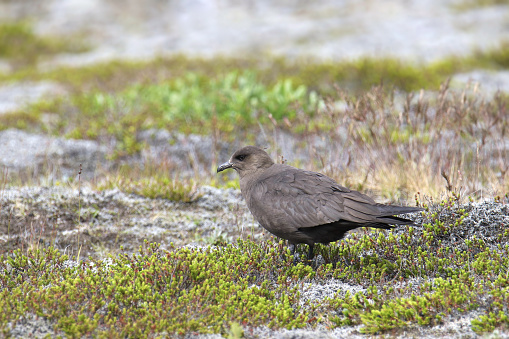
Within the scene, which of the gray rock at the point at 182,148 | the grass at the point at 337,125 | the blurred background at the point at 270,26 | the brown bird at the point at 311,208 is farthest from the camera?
the blurred background at the point at 270,26

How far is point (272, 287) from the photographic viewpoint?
4668 millimetres

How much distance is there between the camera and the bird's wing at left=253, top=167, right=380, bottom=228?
461cm

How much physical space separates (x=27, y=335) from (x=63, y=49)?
15919 millimetres

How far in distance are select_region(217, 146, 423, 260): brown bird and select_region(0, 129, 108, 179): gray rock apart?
4388 millimetres

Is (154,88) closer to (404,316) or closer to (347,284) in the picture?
(347,284)

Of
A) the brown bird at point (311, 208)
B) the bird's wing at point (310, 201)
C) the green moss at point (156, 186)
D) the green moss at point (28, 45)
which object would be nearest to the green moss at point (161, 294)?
the brown bird at point (311, 208)

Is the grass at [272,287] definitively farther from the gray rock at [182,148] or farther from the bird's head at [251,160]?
the gray rock at [182,148]

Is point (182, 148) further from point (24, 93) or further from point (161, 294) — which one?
point (24, 93)

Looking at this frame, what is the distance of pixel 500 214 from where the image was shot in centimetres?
528

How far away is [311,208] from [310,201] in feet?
0.25

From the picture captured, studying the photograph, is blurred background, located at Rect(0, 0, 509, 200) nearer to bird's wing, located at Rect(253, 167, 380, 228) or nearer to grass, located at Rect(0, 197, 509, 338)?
bird's wing, located at Rect(253, 167, 380, 228)

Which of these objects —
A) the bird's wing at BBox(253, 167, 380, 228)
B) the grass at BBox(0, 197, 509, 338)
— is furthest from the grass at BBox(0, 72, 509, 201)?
the bird's wing at BBox(253, 167, 380, 228)

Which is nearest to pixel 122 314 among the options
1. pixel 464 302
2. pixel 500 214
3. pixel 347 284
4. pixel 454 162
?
pixel 347 284

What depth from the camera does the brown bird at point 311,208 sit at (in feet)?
14.9
